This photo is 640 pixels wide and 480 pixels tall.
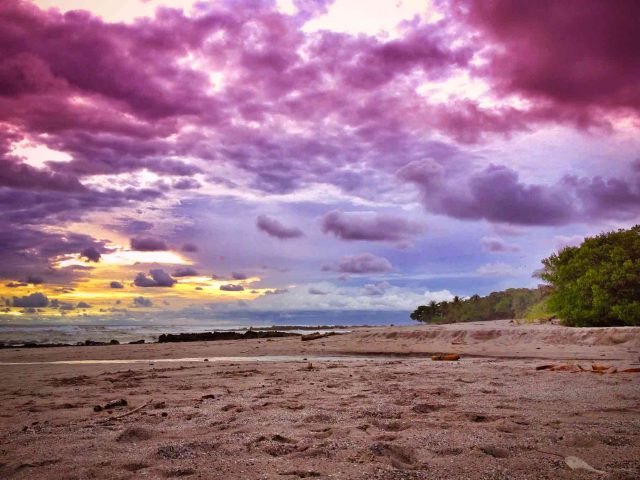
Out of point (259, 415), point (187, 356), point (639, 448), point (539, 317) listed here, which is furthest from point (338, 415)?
point (539, 317)

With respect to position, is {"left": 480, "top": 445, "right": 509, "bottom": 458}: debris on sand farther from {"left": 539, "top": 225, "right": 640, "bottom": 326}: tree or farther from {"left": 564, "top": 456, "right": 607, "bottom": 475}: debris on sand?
{"left": 539, "top": 225, "right": 640, "bottom": 326}: tree

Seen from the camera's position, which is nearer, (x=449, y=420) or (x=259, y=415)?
(x=449, y=420)

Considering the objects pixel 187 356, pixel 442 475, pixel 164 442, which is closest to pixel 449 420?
pixel 442 475

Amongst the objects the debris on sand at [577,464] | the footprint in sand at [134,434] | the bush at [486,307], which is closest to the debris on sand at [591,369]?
the debris on sand at [577,464]

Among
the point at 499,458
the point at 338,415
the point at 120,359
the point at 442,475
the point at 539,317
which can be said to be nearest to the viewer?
the point at 442,475

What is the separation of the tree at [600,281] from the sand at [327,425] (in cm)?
1013

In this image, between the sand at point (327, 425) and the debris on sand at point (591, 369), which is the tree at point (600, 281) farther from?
the sand at point (327, 425)

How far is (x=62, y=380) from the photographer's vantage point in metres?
8.34

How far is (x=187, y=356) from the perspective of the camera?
1421 cm

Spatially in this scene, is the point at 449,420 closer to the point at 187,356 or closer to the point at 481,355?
the point at 481,355

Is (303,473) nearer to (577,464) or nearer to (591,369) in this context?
(577,464)

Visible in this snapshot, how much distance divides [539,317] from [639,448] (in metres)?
22.1

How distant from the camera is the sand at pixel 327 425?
3.22 metres

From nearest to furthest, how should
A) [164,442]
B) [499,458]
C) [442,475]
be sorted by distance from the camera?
[442,475]
[499,458]
[164,442]
